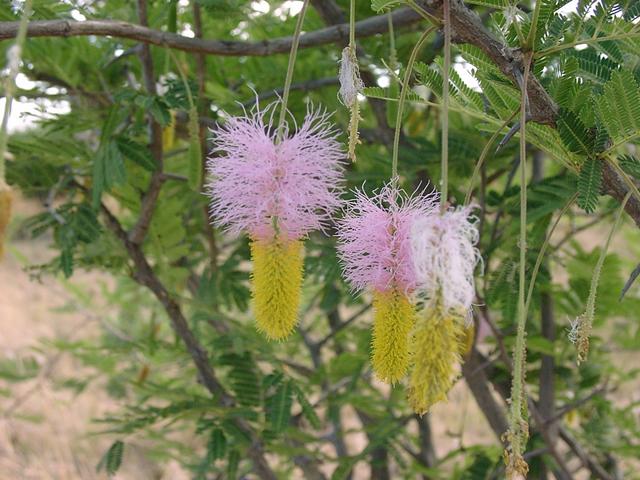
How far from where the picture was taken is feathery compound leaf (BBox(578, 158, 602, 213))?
81 centimetres

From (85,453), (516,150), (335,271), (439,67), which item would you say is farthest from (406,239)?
(85,453)

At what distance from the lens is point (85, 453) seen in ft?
15.2

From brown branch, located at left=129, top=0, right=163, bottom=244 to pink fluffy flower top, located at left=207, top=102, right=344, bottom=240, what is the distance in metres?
0.58

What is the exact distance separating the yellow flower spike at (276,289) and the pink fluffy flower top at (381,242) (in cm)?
7

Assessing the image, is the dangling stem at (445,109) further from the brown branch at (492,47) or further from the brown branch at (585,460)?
the brown branch at (585,460)

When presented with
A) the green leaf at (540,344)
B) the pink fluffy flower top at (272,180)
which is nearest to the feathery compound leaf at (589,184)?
the pink fluffy flower top at (272,180)

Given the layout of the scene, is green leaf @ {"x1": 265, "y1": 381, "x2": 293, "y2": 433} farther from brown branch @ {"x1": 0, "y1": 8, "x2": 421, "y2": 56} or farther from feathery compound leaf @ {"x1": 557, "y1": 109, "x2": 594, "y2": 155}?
feathery compound leaf @ {"x1": 557, "y1": 109, "x2": 594, "y2": 155}

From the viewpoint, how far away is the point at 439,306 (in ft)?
2.04

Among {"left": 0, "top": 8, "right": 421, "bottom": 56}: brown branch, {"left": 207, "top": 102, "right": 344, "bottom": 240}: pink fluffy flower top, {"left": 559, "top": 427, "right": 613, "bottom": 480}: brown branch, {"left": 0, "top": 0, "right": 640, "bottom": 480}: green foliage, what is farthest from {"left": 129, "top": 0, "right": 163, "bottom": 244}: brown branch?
{"left": 559, "top": 427, "right": 613, "bottom": 480}: brown branch

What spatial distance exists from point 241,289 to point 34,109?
65 centimetres

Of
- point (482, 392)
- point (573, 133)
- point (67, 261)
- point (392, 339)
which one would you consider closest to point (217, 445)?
point (67, 261)

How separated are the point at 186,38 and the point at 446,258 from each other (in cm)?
60

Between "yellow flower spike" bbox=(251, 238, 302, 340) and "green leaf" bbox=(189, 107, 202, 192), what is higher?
"green leaf" bbox=(189, 107, 202, 192)

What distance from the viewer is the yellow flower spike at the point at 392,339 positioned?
0.74 metres
